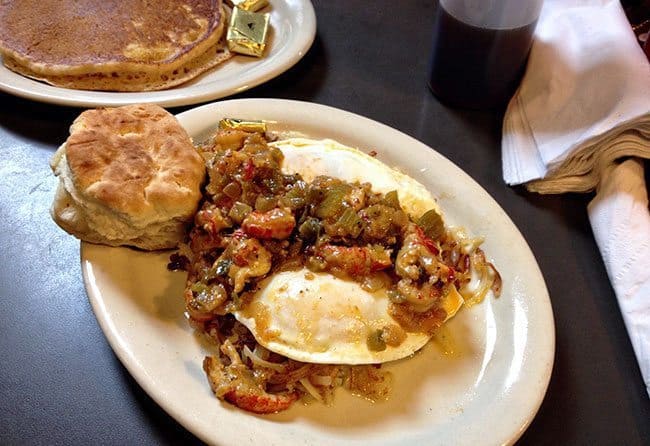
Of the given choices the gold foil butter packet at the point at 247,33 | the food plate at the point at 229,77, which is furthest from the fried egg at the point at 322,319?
the gold foil butter packet at the point at 247,33

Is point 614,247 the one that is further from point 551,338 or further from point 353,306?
point 353,306

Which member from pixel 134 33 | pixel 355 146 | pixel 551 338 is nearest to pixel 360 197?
pixel 355 146

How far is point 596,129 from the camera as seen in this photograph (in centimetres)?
237

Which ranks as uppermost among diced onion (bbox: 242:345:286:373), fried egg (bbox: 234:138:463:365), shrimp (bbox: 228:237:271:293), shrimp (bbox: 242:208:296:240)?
shrimp (bbox: 242:208:296:240)

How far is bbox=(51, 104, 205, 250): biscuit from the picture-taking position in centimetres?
179

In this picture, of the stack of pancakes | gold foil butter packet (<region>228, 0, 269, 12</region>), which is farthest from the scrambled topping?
gold foil butter packet (<region>228, 0, 269, 12</region>)

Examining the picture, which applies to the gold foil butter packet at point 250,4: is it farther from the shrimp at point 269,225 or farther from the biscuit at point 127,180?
the shrimp at point 269,225

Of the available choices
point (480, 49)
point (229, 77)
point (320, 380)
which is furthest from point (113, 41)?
point (320, 380)

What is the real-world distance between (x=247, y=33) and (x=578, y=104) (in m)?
1.50

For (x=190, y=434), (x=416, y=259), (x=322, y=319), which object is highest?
(x=416, y=259)

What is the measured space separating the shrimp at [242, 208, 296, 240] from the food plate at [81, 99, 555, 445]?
32 centimetres

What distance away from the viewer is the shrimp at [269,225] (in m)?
1.83

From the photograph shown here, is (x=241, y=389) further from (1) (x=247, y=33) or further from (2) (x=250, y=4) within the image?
(2) (x=250, y=4)

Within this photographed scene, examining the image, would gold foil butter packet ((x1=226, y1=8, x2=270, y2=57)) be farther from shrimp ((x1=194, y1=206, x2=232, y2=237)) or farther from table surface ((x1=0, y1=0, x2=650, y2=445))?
shrimp ((x1=194, y1=206, x2=232, y2=237))
